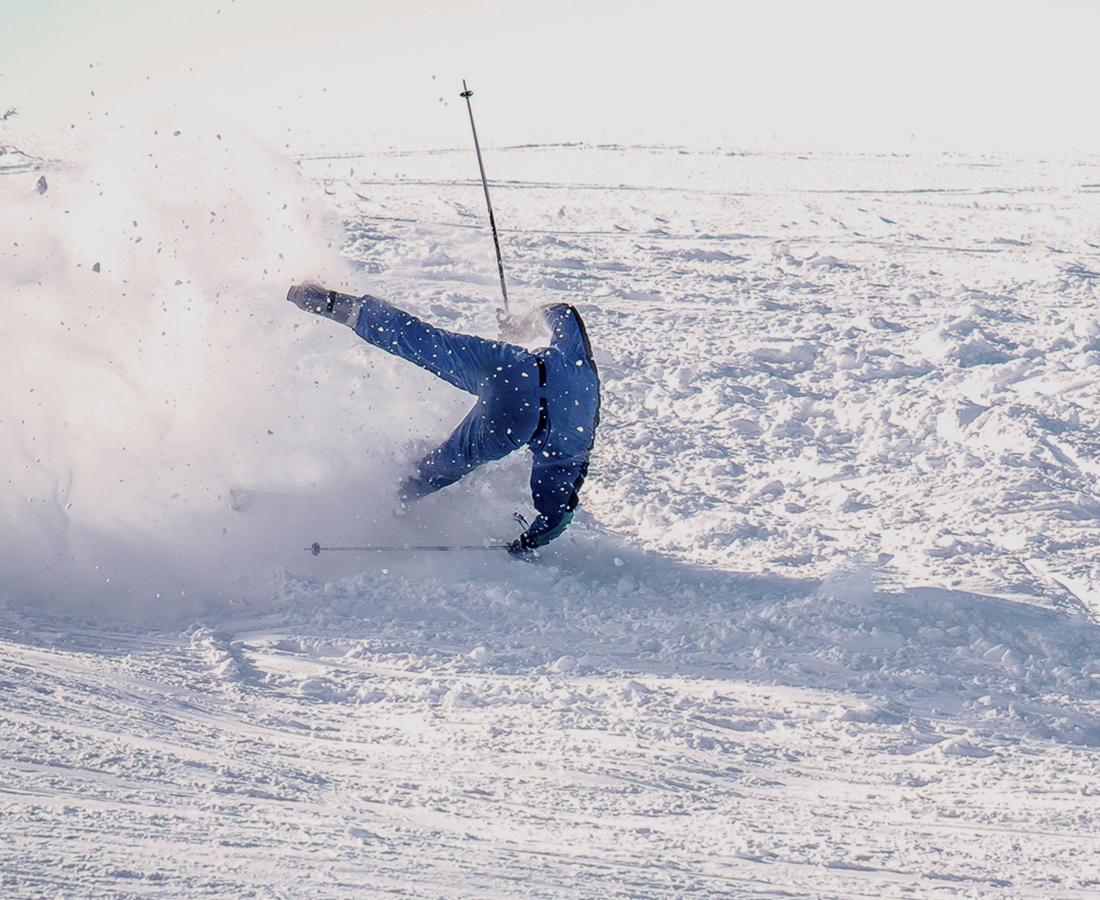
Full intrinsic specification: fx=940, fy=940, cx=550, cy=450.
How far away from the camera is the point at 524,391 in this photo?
4.04 metres

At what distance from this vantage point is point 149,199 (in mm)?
5836

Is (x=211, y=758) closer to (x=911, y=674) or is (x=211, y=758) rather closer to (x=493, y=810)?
(x=493, y=810)

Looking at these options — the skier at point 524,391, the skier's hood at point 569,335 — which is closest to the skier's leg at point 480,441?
the skier at point 524,391

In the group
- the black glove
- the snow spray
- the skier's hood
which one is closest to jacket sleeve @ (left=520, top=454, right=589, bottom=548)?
the skier's hood

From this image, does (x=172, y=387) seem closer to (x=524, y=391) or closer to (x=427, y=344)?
(x=427, y=344)

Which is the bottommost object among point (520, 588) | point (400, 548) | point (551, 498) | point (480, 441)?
point (520, 588)

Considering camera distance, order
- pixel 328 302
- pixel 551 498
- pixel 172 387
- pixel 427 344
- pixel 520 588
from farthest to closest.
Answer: pixel 172 387 < pixel 328 302 < pixel 427 344 < pixel 551 498 < pixel 520 588

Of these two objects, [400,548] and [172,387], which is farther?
[172,387]

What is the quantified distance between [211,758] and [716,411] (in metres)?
4.06

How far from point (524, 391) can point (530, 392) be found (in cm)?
3

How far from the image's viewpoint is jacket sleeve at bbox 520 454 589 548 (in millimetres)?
4094

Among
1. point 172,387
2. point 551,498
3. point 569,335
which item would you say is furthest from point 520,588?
point 172,387

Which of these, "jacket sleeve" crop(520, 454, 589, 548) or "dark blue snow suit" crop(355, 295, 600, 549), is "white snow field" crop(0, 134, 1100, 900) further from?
"dark blue snow suit" crop(355, 295, 600, 549)

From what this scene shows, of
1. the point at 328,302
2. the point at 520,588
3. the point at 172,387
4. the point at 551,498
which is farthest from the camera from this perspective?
the point at 172,387
